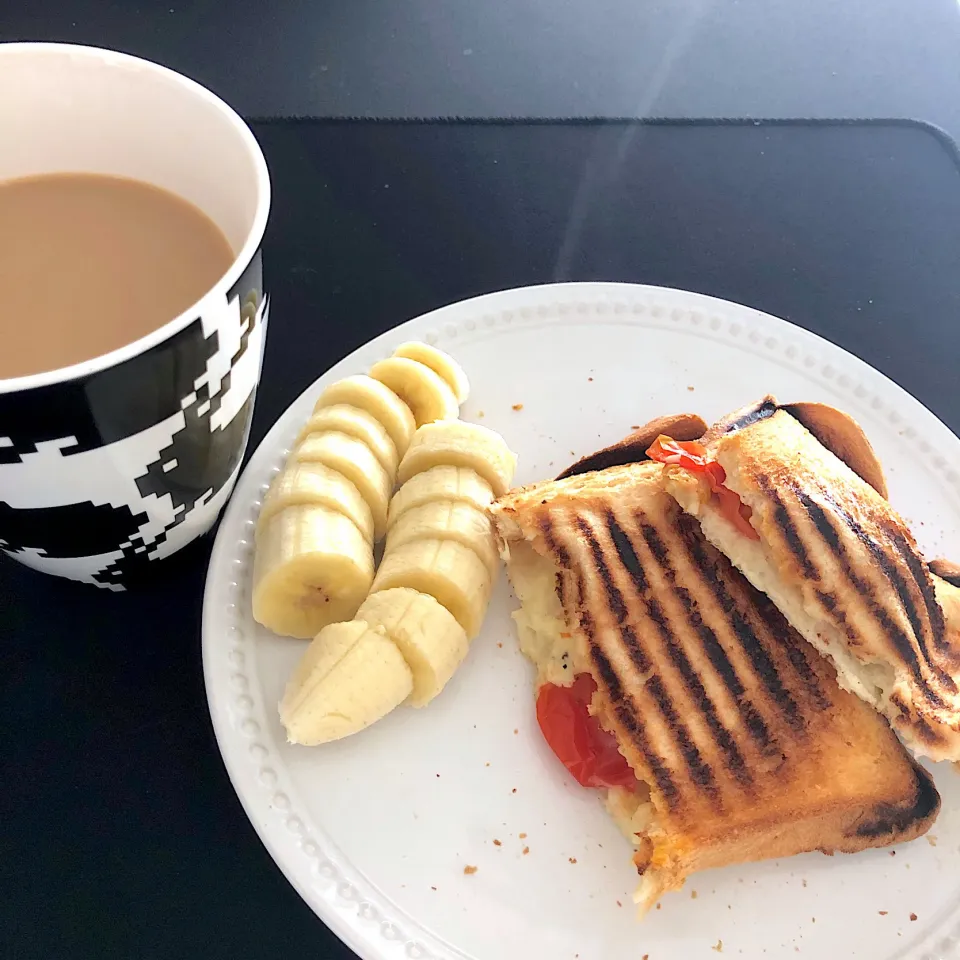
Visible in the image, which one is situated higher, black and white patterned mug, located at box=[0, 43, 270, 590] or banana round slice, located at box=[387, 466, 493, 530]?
black and white patterned mug, located at box=[0, 43, 270, 590]

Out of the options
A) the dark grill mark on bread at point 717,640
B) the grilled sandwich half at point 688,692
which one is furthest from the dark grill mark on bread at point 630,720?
the dark grill mark on bread at point 717,640

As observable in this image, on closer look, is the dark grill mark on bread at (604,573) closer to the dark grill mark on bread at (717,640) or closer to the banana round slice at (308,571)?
the dark grill mark on bread at (717,640)

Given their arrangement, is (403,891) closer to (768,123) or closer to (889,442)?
(889,442)

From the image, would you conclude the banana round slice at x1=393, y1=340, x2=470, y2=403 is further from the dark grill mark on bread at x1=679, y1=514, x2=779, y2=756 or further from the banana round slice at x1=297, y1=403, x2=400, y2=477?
the dark grill mark on bread at x1=679, y1=514, x2=779, y2=756

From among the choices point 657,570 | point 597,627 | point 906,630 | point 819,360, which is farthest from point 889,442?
point 597,627

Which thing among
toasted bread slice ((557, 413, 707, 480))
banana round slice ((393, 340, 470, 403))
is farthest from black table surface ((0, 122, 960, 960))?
toasted bread slice ((557, 413, 707, 480))

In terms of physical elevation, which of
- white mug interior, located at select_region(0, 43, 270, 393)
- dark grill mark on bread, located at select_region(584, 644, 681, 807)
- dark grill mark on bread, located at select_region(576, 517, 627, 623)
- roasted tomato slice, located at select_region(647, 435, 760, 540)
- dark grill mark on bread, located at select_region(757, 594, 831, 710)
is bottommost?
dark grill mark on bread, located at select_region(584, 644, 681, 807)
